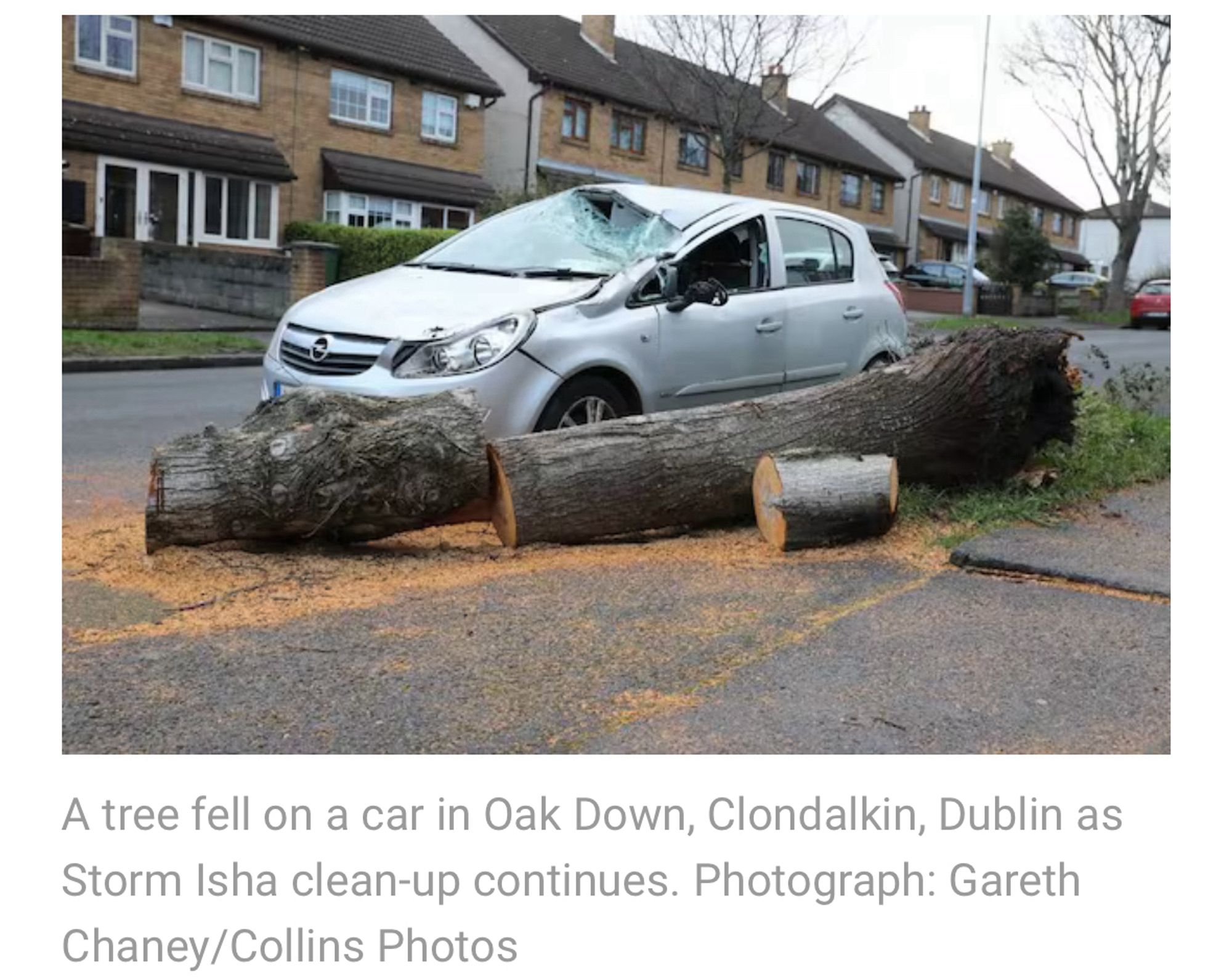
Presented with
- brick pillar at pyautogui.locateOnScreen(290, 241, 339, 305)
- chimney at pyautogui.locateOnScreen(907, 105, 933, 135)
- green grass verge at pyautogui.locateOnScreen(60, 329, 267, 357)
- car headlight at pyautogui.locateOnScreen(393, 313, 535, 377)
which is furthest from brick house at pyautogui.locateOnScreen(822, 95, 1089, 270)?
car headlight at pyautogui.locateOnScreen(393, 313, 535, 377)

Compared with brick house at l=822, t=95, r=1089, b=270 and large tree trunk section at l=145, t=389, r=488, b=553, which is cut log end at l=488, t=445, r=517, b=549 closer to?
large tree trunk section at l=145, t=389, r=488, b=553

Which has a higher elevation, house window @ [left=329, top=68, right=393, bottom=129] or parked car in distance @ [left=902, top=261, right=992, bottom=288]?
house window @ [left=329, top=68, right=393, bottom=129]

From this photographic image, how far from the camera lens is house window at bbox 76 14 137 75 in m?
23.9

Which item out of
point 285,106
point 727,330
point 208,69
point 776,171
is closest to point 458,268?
point 727,330

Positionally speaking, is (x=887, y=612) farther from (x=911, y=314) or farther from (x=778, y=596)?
(x=911, y=314)

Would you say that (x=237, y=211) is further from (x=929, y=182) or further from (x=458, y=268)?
(x=929, y=182)

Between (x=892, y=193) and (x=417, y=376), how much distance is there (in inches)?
1926

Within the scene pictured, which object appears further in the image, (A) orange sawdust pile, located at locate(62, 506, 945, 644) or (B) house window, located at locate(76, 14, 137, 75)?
(B) house window, located at locate(76, 14, 137, 75)

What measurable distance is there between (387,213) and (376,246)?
7.25 metres

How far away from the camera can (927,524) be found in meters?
6.05

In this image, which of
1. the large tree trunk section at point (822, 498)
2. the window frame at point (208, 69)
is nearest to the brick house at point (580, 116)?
the window frame at point (208, 69)

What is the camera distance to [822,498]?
5.52m

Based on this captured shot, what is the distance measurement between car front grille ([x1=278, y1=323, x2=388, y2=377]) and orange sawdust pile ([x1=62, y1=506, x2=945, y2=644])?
0.84 meters

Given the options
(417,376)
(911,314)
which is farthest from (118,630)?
(911,314)
